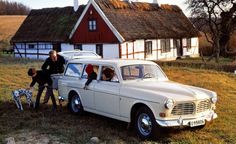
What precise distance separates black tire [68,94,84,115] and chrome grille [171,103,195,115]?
10.3 ft

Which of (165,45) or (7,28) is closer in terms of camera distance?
(165,45)

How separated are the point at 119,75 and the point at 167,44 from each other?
30300 millimetres

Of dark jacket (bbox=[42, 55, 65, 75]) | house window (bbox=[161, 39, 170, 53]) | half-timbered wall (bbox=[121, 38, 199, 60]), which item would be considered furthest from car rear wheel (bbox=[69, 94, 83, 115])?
house window (bbox=[161, 39, 170, 53])

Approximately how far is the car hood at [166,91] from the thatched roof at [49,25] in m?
27.8

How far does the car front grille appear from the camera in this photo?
825 cm

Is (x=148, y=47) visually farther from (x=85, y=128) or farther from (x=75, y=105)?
(x=85, y=128)

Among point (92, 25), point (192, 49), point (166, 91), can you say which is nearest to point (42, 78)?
point (166, 91)

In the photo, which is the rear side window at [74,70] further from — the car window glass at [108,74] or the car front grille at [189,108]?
the car front grille at [189,108]

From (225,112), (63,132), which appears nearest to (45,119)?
(63,132)

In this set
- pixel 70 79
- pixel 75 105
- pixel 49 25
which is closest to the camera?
pixel 75 105

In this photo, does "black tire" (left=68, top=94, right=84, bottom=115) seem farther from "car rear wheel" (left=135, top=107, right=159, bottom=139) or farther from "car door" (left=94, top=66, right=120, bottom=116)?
"car rear wheel" (left=135, top=107, right=159, bottom=139)

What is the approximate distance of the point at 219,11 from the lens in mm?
43406

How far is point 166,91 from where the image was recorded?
860 cm

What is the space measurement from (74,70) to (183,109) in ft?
12.5
